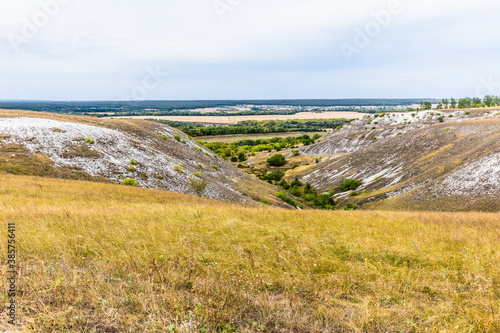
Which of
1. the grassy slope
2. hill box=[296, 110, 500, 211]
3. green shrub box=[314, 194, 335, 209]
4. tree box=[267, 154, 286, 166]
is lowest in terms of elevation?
green shrub box=[314, 194, 335, 209]

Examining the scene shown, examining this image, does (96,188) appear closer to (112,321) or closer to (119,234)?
(119,234)

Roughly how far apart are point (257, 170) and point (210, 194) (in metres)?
58.7

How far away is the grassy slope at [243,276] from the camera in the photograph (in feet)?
15.6

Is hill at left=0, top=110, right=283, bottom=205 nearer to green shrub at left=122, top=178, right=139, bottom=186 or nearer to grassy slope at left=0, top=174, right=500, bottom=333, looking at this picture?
green shrub at left=122, top=178, right=139, bottom=186

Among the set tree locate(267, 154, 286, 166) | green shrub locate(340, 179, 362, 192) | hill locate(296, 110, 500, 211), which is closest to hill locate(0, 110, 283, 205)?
hill locate(296, 110, 500, 211)

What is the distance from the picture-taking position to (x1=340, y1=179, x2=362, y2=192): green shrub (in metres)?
49.1

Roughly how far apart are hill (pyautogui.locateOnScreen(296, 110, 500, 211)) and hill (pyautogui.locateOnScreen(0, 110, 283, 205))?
63.7ft

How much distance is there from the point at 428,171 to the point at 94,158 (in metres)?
44.2

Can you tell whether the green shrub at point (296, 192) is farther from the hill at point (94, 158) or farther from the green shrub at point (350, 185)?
the hill at point (94, 158)

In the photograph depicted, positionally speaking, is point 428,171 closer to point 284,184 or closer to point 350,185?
point 350,185

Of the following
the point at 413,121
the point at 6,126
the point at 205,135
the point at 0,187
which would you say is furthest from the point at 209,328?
the point at 205,135

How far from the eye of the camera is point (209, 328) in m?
4.48

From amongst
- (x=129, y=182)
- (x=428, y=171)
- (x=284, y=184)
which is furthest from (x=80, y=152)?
(x=428, y=171)

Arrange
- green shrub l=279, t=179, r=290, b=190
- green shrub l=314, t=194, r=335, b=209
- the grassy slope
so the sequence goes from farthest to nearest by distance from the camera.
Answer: green shrub l=279, t=179, r=290, b=190, green shrub l=314, t=194, r=335, b=209, the grassy slope
